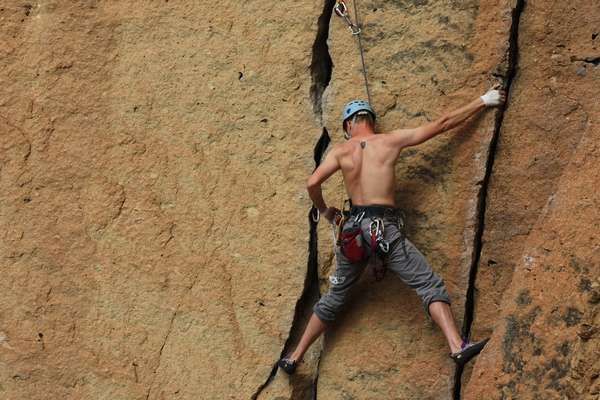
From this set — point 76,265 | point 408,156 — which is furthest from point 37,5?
point 408,156

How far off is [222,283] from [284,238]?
56cm

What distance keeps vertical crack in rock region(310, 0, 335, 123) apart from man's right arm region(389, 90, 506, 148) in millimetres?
852

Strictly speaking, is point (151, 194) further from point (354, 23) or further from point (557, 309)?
point (557, 309)

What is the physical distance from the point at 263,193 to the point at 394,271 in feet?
3.92

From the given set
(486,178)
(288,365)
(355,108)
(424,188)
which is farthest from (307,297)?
(486,178)

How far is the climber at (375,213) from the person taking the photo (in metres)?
6.04

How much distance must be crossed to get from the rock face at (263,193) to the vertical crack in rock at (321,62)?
0.6 inches

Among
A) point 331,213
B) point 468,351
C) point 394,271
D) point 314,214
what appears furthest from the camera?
point 314,214

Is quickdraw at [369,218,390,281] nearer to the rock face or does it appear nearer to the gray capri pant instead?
the gray capri pant

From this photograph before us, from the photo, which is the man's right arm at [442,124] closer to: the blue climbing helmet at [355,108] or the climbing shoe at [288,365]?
the blue climbing helmet at [355,108]

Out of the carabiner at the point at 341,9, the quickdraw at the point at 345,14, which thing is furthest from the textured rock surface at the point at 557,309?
the carabiner at the point at 341,9

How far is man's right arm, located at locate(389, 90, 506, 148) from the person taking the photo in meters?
6.16

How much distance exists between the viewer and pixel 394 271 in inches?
245

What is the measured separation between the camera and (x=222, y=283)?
6887 millimetres
